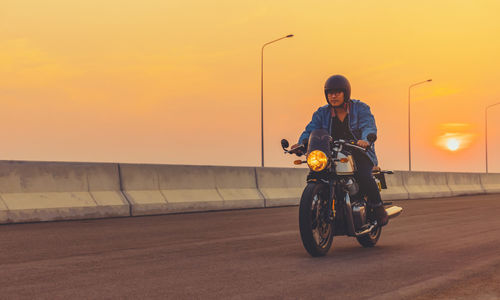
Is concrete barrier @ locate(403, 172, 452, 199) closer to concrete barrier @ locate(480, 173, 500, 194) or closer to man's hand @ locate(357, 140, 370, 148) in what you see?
concrete barrier @ locate(480, 173, 500, 194)

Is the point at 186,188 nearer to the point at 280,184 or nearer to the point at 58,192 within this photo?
the point at 58,192

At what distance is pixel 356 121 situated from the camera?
26.4ft

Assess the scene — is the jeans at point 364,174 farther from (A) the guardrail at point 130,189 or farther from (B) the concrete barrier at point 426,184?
(B) the concrete barrier at point 426,184

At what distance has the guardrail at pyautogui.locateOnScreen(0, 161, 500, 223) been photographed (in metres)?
12.7

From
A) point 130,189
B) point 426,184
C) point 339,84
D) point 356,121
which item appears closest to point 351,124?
point 356,121

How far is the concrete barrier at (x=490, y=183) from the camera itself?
36.1 m

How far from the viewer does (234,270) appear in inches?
251

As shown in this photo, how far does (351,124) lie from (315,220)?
4.39ft

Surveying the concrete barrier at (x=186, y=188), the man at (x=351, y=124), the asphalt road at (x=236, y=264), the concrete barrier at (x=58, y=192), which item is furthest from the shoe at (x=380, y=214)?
the concrete barrier at (x=186, y=188)

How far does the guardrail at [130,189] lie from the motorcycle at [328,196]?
6.52m

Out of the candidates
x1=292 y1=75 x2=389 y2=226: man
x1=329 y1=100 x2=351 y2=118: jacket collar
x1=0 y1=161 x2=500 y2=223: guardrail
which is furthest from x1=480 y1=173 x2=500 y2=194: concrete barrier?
x1=329 y1=100 x2=351 y2=118: jacket collar

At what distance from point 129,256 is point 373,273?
2.64 meters

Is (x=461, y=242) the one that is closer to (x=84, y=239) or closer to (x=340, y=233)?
(x=340, y=233)

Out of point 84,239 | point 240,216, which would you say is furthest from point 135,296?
point 240,216
